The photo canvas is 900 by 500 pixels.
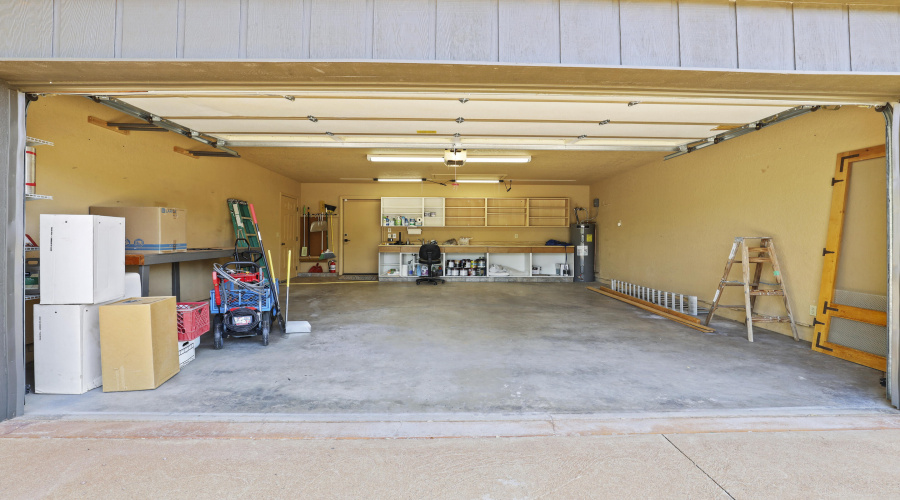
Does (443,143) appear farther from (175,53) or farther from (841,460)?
(841,460)

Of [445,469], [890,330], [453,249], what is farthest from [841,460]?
[453,249]

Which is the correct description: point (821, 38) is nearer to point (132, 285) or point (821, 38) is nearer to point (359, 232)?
point (132, 285)

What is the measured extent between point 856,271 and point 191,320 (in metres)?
6.04

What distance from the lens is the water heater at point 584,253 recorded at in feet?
30.3

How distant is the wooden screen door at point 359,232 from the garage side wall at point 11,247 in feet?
26.3

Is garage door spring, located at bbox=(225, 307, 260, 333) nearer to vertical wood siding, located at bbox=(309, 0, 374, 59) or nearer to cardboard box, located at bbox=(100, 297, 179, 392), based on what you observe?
cardboard box, located at bbox=(100, 297, 179, 392)

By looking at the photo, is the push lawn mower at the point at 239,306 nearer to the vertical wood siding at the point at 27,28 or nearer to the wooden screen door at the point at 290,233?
the vertical wood siding at the point at 27,28

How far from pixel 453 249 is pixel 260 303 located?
5811 mm

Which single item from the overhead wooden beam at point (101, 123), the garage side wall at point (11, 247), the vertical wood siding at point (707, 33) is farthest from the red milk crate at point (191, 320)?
the vertical wood siding at point (707, 33)

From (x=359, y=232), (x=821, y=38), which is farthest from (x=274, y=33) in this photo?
(x=359, y=232)

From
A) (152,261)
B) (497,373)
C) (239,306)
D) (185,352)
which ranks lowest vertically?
(497,373)

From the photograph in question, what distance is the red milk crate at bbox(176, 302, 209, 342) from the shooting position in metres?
3.16

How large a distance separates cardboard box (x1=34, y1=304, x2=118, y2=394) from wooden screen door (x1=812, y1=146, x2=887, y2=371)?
20.0 feet

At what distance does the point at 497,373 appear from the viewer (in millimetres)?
3012
